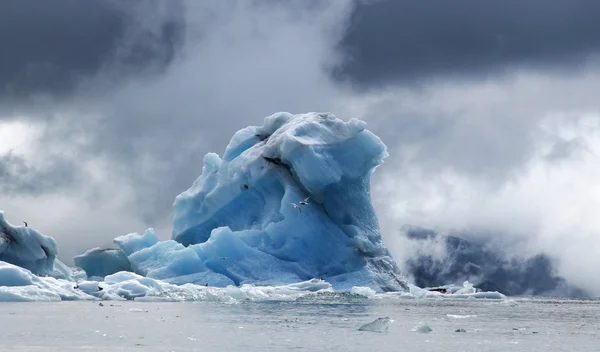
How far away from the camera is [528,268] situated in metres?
90.8

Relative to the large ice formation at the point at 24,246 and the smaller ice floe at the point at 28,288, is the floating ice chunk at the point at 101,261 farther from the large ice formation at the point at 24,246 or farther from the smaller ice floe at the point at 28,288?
the smaller ice floe at the point at 28,288

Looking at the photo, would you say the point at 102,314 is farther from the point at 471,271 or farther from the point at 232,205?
the point at 471,271

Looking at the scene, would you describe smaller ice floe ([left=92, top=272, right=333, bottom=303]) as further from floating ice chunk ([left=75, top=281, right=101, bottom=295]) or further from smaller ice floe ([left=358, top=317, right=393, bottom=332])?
smaller ice floe ([left=358, top=317, right=393, bottom=332])

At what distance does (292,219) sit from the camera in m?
33.9

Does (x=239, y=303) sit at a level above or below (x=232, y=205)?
below

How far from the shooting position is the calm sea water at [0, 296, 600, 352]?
1355cm

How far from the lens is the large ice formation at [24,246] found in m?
31.5

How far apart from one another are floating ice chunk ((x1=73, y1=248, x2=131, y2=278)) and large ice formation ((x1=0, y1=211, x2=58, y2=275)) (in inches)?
275

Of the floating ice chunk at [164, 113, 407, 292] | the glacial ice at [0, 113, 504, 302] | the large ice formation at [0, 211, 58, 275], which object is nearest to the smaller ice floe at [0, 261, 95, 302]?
the glacial ice at [0, 113, 504, 302]

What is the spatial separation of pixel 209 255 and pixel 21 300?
8.93 meters

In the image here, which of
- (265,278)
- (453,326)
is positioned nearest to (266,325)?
(453,326)

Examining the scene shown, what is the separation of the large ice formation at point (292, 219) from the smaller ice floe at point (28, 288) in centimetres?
527

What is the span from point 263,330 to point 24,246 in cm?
1815

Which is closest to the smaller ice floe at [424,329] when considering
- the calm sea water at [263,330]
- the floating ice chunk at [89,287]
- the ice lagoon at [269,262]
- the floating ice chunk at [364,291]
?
the calm sea water at [263,330]
